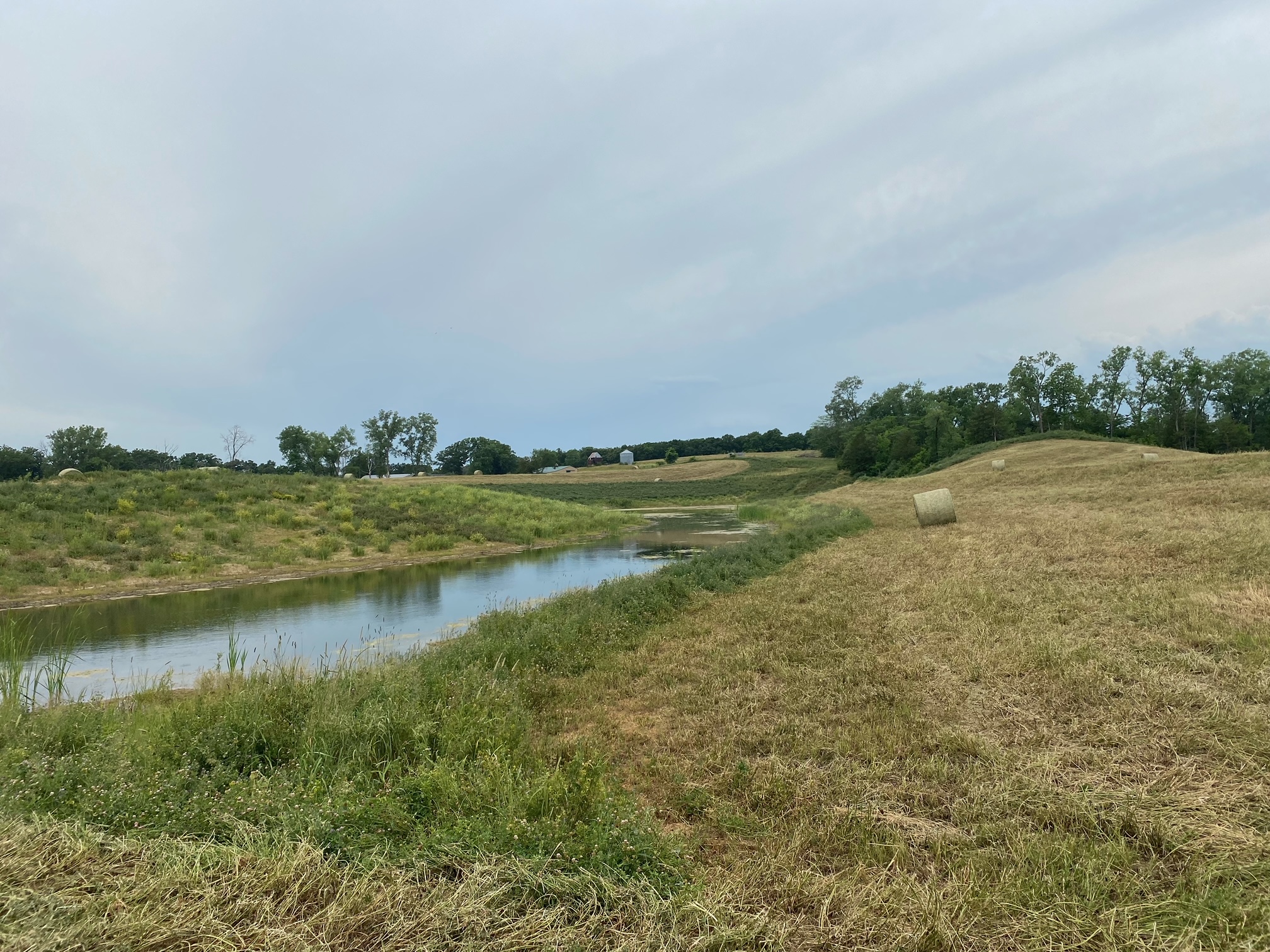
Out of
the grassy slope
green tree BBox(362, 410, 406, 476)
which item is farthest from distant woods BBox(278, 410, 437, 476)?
the grassy slope

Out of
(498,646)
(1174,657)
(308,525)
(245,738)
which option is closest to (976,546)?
(1174,657)

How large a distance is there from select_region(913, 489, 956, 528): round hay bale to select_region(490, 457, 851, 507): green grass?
4333 cm

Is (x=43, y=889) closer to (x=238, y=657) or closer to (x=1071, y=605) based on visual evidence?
(x=238, y=657)

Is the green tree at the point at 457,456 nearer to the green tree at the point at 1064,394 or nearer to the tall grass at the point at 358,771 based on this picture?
the green tree at the point at 1064,394

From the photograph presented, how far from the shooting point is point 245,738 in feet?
15.0

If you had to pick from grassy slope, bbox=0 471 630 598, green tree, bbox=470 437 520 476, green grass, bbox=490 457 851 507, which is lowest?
green grass, bbox=490 457 851 507

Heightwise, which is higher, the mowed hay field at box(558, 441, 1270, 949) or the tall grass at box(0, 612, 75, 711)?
the tall grass at box(0, 612, 75, 711)

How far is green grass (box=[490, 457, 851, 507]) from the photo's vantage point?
6788cm

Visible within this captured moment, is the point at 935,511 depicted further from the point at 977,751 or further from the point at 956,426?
the point at 956,426

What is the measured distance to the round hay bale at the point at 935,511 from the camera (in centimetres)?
1842

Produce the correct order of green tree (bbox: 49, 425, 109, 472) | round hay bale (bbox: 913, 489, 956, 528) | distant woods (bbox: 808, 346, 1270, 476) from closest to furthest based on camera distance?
round hay bale (bbox: 913, 489, 956, 528) → distant woods (bbox: 808, 346, 1270, 476) → green tree (bbox: 49, 425, 109, 472)

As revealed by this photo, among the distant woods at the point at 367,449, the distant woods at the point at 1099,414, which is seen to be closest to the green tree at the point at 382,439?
the distant woods at the point at 367,449

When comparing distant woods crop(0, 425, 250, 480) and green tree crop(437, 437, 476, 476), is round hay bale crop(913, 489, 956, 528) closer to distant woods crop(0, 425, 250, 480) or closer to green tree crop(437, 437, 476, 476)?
distant woods crop(0, 425, 250, 480)

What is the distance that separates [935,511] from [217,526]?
79.4ft
